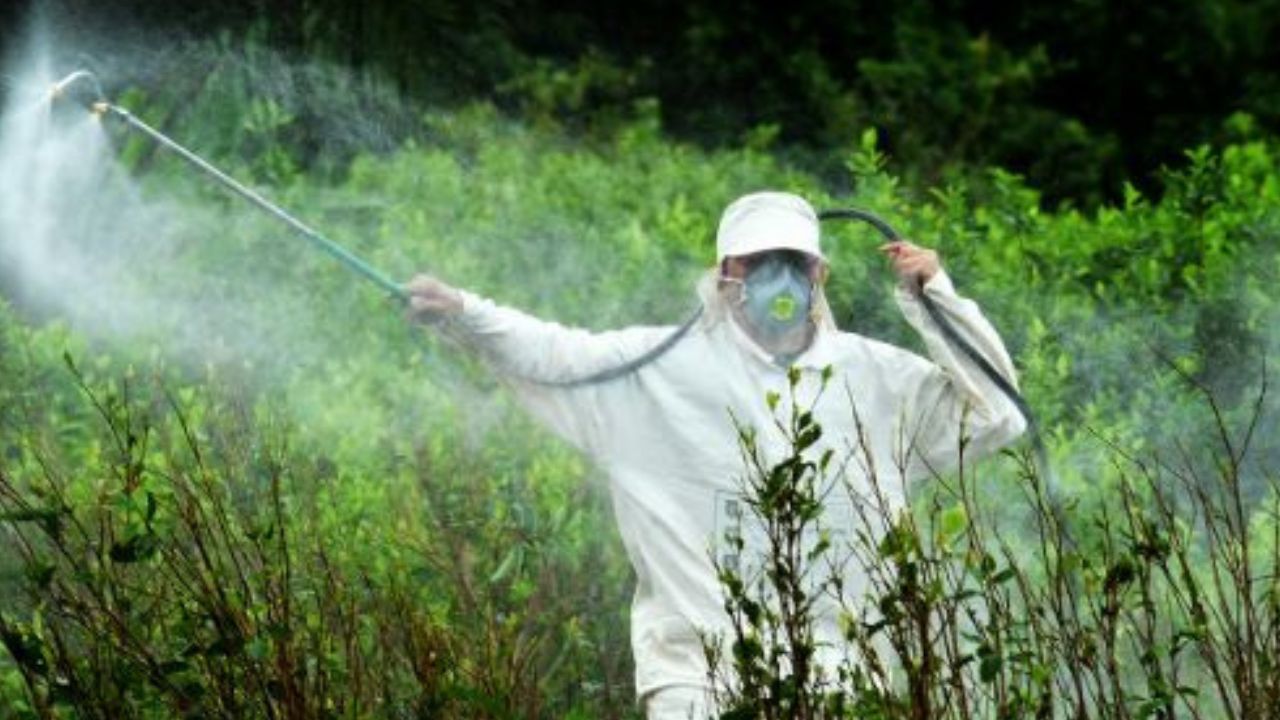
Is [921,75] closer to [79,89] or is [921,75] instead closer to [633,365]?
[79,89]

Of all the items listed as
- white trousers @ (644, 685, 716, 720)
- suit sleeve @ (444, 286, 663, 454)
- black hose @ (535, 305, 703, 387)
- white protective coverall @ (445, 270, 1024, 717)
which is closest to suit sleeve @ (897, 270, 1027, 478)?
white protective coverall @ (445, 270, 1024, 717)

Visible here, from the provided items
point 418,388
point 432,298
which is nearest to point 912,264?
point 432,298

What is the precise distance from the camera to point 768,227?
7789 mm

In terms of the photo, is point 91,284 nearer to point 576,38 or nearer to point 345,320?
point 345,320

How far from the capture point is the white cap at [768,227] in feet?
25.5

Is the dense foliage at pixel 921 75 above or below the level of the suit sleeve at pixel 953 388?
above

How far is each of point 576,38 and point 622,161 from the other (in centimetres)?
340

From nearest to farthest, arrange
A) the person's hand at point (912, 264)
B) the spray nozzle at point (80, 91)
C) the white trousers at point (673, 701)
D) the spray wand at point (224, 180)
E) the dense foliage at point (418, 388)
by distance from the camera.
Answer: the dense foliage at point (418, 388)
the white trousers at point (673, 701)
the person's hand at point (912, 264)
the spray wand at point (224, 180)
the spray nozzle at point (80, 91)

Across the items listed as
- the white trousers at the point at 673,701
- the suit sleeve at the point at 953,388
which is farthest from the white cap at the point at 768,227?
the white trousers at the point at 673,701

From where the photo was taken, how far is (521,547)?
7215 millimetres

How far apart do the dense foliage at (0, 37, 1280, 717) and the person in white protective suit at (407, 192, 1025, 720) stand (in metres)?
0.27

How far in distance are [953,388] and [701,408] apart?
0.58 m

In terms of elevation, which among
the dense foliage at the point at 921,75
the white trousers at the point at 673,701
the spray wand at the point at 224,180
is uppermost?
the dense foliage at the point at 921,75

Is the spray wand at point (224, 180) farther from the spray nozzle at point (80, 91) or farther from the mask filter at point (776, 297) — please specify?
the mask filter at point (776, 297)
